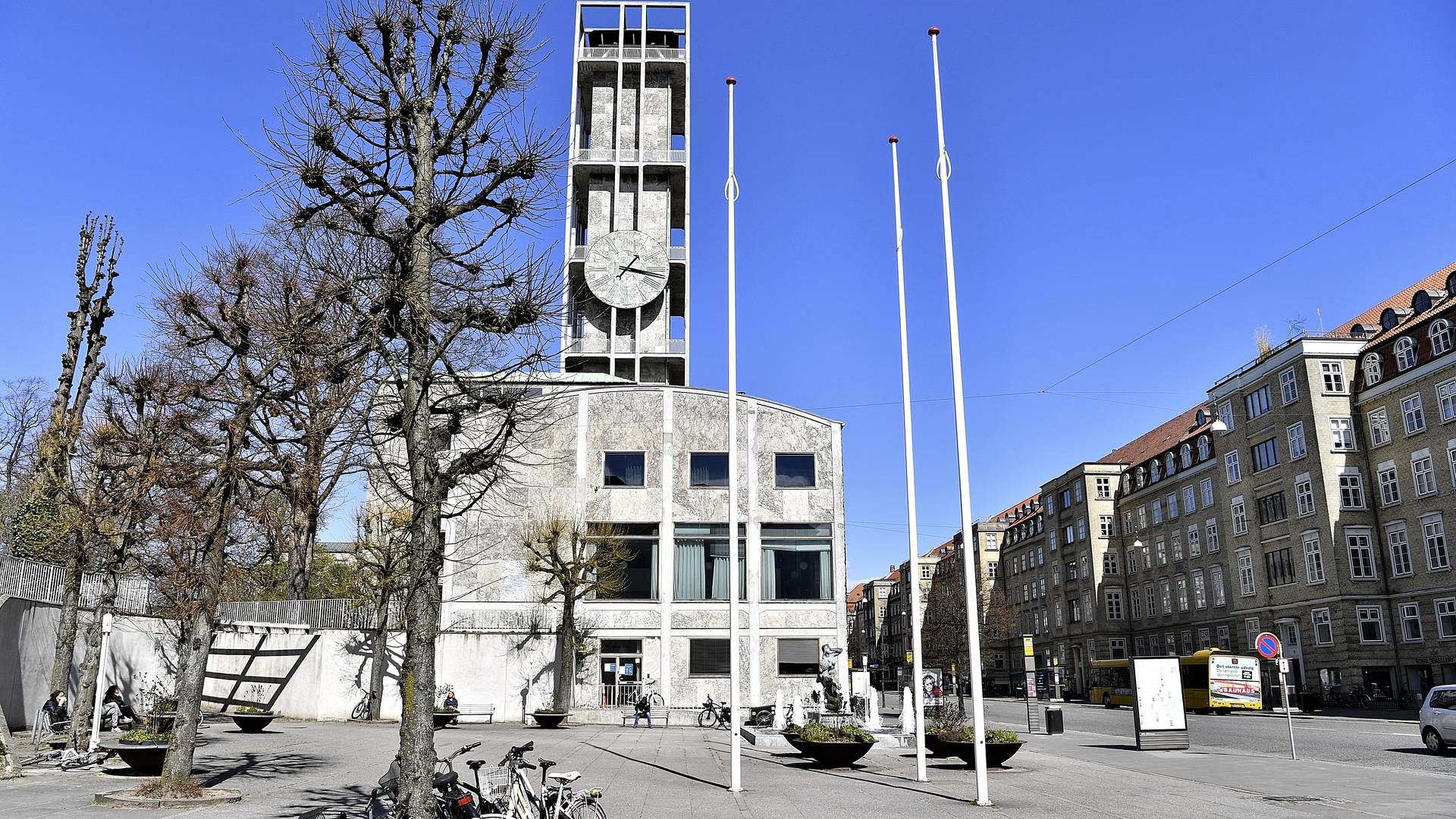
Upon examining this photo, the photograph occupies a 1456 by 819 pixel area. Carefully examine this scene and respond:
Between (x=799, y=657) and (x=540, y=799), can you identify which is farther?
(x=799, y=657)

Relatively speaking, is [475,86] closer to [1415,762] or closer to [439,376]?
[439,376]

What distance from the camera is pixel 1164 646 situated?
235 ft

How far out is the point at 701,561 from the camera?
40.7 meters

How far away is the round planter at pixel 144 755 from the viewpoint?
58.0 feet

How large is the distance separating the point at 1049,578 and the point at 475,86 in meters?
85.5

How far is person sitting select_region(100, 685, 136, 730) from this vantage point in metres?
29.0

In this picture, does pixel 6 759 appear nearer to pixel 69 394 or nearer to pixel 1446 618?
pixel 69 394

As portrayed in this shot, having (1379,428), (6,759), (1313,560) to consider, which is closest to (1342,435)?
(1379,428)

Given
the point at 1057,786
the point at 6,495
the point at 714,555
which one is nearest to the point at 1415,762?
the point at 1057,786


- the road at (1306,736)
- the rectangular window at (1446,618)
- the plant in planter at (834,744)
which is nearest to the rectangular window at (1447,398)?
the rectangular window at (1446,618)

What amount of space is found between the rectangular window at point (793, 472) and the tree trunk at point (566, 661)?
1007 cm

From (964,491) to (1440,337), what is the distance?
41.7 metres

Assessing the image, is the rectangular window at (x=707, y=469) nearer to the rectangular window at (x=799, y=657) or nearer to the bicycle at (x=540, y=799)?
the rectangular window at (x=799, y=657)

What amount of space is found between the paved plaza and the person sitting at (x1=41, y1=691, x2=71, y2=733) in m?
3.76
